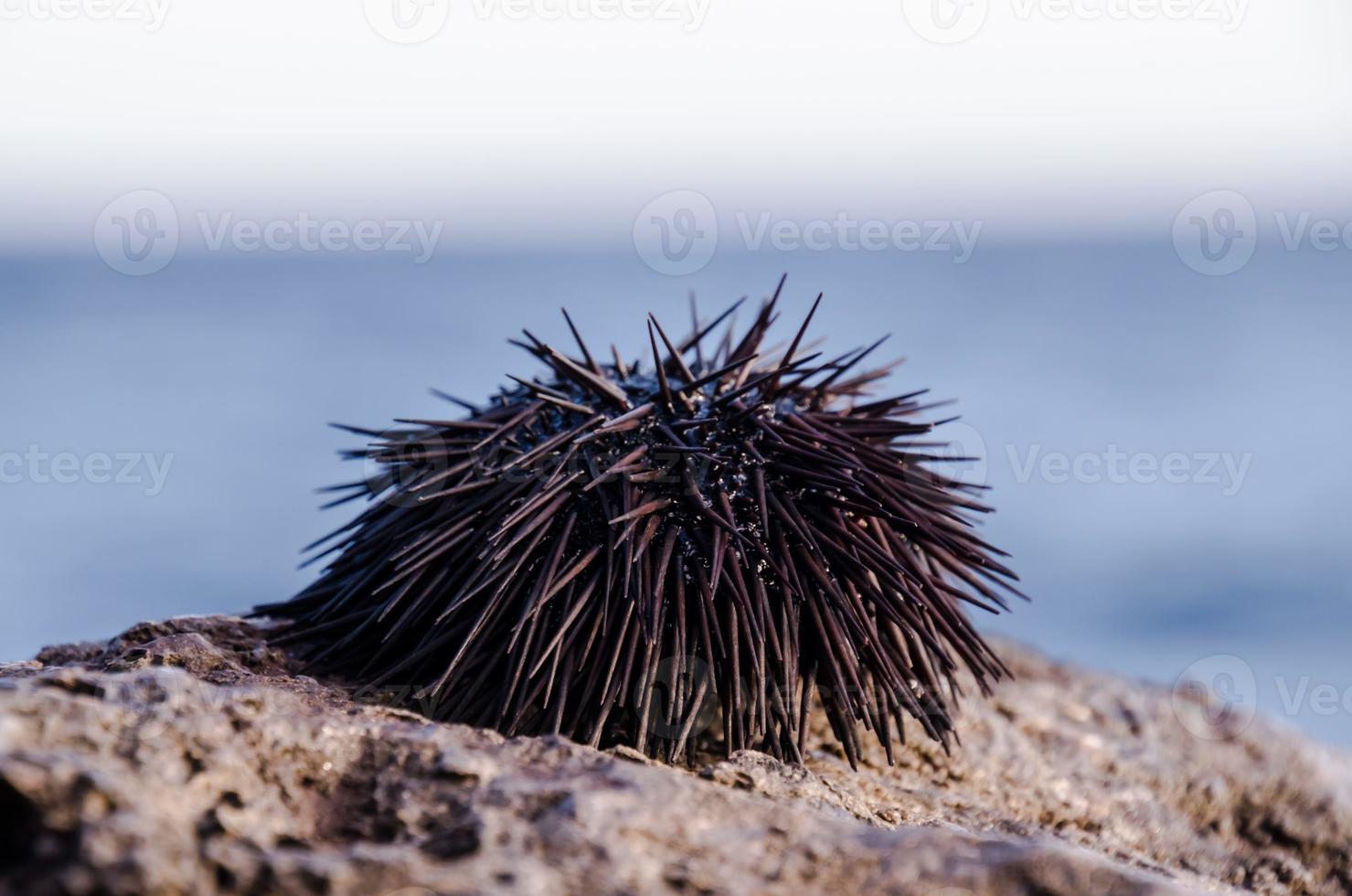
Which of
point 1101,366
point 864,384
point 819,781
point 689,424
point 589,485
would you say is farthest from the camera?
point 1101,366

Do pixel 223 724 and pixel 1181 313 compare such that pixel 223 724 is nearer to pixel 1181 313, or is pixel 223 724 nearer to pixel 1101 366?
pixel 1101 366

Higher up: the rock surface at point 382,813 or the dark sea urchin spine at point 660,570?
the dark sea urchin spine at point 660,570

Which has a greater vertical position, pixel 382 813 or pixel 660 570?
pixel 660 570

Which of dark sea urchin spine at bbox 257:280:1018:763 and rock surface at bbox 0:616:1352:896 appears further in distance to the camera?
dark sea urchin spine at bbox 257:280:1018:763

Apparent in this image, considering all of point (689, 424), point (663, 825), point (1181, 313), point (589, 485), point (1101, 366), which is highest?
point (1181, 313)

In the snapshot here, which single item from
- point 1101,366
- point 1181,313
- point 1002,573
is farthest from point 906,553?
point 1181,313

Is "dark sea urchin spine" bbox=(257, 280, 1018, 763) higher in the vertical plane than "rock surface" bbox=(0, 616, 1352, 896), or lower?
higher

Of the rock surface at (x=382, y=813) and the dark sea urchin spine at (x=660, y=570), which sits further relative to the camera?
the dark sea urchin spine at (x=660, y=570)

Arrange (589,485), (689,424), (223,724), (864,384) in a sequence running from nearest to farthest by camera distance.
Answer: (223,724)
(589,485)
(689,424)
(864,384)
